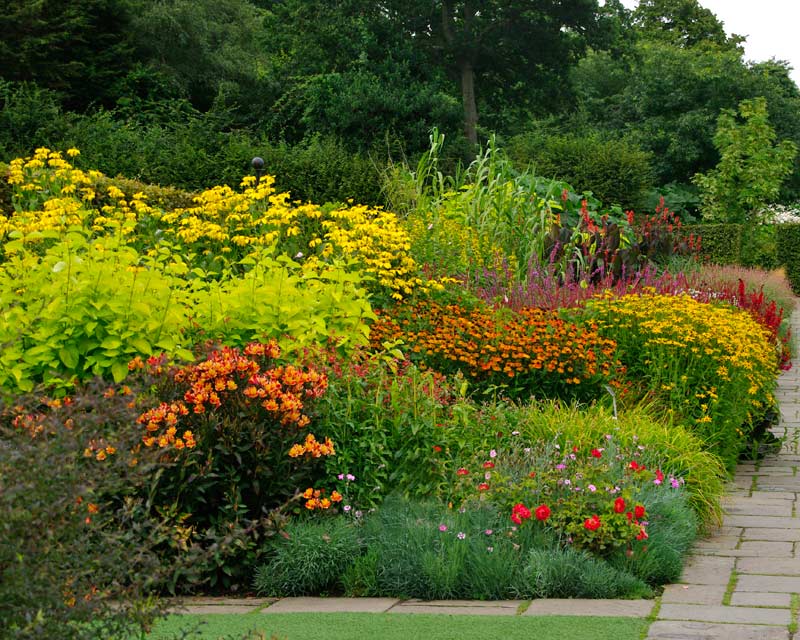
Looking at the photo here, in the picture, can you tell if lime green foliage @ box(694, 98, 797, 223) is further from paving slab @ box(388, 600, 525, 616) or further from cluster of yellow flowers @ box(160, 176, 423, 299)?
paving slab @ box(388, 600, 525, 616)

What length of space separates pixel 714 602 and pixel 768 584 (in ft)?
1.27

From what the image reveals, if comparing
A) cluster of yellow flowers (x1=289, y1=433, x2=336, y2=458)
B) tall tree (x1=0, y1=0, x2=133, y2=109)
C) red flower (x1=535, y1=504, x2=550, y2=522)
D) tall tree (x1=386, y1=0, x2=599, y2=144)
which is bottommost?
red flower (x1=535, y1=504, x2=550, y2=522)

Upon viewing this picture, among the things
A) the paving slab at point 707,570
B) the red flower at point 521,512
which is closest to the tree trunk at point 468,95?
the paving slab at point 707,570

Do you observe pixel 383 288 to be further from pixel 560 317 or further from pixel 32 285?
pixel 32 285

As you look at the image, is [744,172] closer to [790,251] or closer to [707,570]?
[790,251]

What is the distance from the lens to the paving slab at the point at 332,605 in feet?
13.0

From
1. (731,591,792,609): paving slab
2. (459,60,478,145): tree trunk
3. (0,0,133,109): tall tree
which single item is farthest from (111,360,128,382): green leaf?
(459,60,478,145): tree trunk

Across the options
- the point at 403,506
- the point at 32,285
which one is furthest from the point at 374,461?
the point at 32,285

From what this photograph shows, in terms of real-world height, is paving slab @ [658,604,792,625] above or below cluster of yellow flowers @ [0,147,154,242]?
below

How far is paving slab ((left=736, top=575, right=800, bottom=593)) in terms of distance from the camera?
4.12 metres

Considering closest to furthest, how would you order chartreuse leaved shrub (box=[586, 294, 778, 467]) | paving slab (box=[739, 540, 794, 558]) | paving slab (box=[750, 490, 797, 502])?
1. paving slab (box=[739, 540, 794, 558])
2. paving slab (box=[750, 490, 797, 502])
3. chartreuse leaved shrub (box=[586, 294, 778, 467])

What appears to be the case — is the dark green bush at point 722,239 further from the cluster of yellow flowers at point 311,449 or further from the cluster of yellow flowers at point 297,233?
the cluster of yellow flowers at point 311,449

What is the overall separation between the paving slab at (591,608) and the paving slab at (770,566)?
711mm

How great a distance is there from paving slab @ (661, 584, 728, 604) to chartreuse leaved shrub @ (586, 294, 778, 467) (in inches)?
74.4
